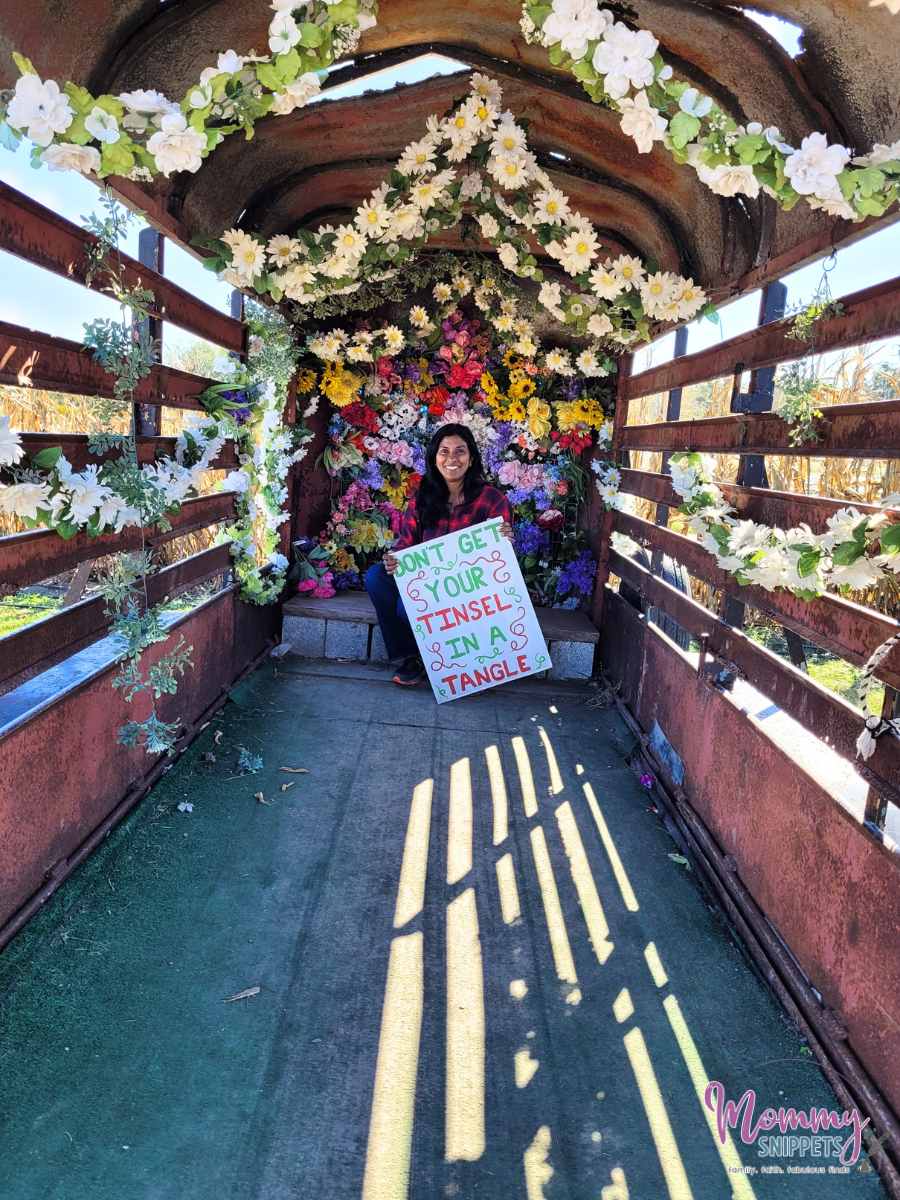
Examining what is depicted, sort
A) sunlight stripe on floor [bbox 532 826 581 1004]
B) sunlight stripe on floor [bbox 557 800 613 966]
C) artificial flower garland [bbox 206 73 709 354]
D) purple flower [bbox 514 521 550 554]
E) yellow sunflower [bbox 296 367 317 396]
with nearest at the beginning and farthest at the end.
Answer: sunlight stripe on floor [bbox 532 826 581 1004] < sunlight stripe on floor [bbox 557 800 613 966] < artificial flower garland [bbox 206 73 709 354] < yellow sunflower [bbox 296 367 317 396] < purple flower [bbox 514 521 550 554]

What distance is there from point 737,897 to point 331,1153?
1591 millimetres

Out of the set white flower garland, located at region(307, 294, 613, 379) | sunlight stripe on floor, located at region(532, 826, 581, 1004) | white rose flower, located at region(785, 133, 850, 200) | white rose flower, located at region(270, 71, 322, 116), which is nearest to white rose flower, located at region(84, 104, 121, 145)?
white rose flower, located at region(270, 71, 322, 116)

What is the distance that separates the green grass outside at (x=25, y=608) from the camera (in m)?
5.68

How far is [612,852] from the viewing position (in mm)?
3299

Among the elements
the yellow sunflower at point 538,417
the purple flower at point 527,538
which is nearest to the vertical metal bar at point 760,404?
the yellow sunflower at point 538,417

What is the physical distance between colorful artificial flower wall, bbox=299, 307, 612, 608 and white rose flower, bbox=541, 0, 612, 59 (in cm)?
392

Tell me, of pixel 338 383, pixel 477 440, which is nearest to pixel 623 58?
pixel 338 383

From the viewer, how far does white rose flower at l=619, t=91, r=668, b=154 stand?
2.17 meters

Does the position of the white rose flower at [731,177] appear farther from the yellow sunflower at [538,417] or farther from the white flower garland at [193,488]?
the yellow sunflower at [538,417]

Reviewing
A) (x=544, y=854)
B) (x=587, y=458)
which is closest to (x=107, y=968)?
(x=544, y=854)

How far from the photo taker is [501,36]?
300 cm

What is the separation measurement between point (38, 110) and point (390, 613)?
3.57 m

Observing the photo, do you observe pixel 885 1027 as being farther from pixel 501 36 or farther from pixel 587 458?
pixel 587 458

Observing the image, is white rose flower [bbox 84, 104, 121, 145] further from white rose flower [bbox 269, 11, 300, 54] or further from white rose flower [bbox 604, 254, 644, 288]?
white rose flower [bbox 604, 254, 644, 288]
